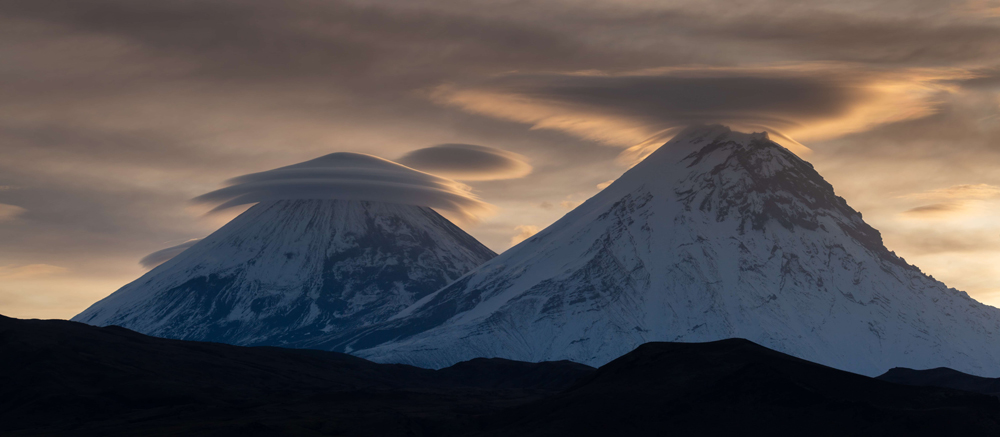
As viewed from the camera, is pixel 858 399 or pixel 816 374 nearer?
pixel 858 399

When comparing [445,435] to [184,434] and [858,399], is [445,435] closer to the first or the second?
[184,434]

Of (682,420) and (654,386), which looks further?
(654,386)

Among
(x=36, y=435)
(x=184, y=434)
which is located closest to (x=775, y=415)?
(x=184, y=434)

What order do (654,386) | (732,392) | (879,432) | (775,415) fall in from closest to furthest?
(879,432) → (775,415) → (732,392) → (654,386)

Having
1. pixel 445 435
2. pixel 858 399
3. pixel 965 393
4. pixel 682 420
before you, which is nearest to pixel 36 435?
pixel 445 435

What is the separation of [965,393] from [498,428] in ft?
277

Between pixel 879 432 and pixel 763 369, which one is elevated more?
pixel 763 369

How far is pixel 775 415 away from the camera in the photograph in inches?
6629

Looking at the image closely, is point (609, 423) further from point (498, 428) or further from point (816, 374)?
point (816, 374)

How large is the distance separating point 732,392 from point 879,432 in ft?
94.0

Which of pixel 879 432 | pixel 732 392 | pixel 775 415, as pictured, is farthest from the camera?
pixel 732 392

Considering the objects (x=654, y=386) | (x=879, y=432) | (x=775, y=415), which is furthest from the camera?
(x=654, y=386)

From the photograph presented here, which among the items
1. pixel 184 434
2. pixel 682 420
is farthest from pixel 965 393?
pixel 184 434

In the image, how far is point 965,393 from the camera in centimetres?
16862
